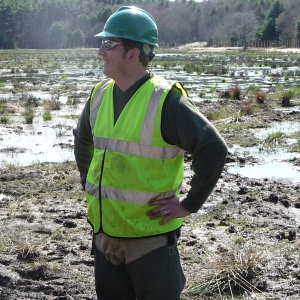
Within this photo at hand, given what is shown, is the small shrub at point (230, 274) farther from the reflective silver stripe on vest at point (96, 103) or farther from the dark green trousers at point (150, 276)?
the reflective silver stripe on vest at point (96, 103)

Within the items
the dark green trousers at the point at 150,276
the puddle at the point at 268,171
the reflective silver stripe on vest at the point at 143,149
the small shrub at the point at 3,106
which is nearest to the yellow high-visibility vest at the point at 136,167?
the reflective silver stripe on vest at the point at 143,149

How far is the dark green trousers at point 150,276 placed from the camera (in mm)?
2801

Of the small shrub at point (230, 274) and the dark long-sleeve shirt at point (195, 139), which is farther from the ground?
the dark long-sleeve shirt at point (195, 139)

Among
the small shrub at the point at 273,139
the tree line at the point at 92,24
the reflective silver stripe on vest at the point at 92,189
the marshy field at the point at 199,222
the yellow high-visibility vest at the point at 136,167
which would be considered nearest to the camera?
the yellow high-visibility vest at the point at 136,167

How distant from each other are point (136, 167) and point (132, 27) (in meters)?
0.68

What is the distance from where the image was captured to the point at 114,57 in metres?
2.88

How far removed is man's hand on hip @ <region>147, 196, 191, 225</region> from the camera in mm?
2814

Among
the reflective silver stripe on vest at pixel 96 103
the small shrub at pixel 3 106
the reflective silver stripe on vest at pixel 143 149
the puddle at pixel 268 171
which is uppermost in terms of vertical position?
the reflective silver stripe on vest at pixel 96 103

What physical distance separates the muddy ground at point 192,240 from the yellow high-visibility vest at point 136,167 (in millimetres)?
1669

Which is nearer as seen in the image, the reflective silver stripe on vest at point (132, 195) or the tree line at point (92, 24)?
the reflective silver stripe on vest at point (132, 195)

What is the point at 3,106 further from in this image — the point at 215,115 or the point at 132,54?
the point at 132,54

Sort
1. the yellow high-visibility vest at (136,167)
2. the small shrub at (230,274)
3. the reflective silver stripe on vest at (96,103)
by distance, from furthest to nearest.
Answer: the small shrub at (230,274) < the reflective silver stripe on vest at (96,103) < the yellow high-visibility vest at (136,167)

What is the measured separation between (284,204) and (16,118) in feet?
31.3

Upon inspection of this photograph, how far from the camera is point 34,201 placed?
23.5 ft
